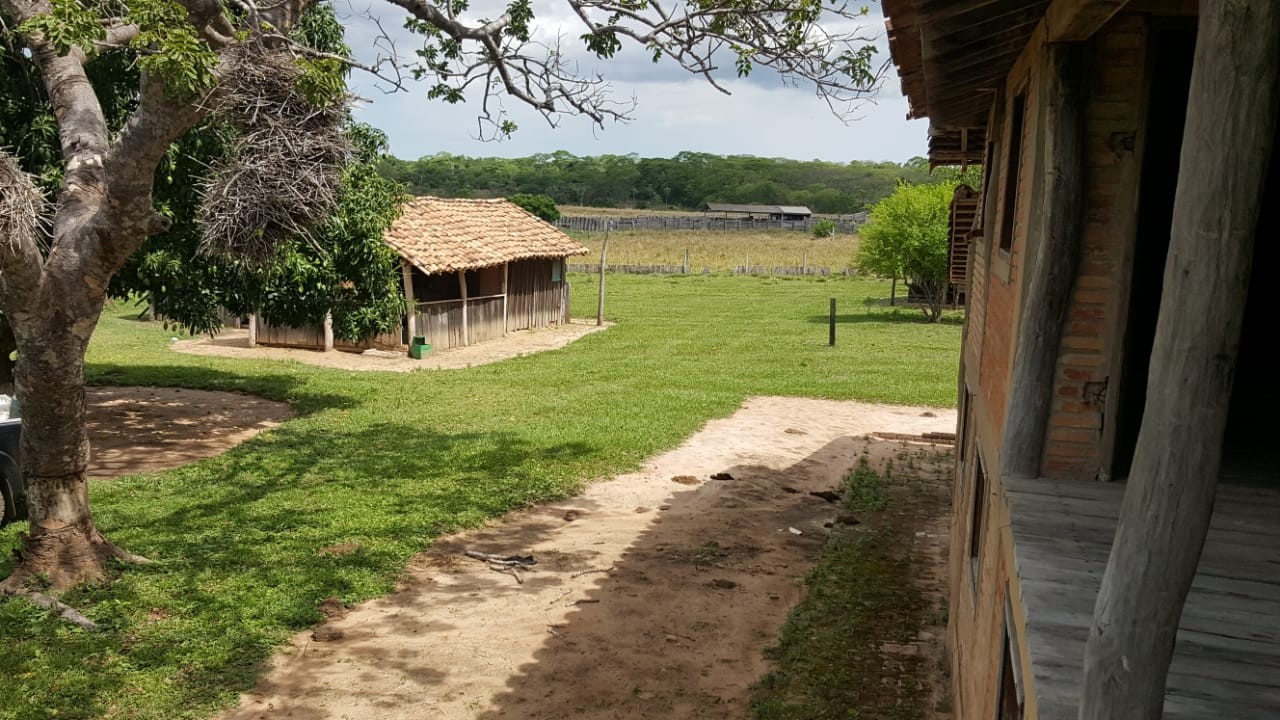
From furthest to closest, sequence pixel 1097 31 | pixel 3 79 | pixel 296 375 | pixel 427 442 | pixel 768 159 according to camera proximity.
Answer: pixel 768 159 → pixel 296 375 → pixel 427 442 → pixel 3 79 → pixel 1097 31

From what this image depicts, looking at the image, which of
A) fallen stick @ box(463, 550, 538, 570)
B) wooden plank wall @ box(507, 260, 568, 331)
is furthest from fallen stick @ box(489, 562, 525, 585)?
wooden plank wall @ box(507, 260, 568, 331)

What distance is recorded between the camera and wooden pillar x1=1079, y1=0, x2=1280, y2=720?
6.35ft

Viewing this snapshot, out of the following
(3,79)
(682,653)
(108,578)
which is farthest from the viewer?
(3,79)

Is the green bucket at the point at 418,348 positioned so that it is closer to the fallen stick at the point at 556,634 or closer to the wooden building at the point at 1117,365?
the fallen stick at the point at 556,634

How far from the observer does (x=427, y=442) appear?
14391mm

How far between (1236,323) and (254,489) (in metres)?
11.6

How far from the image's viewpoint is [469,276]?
26.9 m

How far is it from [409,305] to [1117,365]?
20.4 m

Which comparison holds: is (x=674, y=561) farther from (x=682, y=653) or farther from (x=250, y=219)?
(x=250, y=219)

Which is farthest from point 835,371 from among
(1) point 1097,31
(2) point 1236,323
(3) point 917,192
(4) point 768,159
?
(4) point 768,159

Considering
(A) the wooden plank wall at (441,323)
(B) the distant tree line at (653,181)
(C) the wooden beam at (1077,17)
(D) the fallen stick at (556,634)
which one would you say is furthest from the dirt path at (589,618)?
(B) the distant tree line at (653,181)

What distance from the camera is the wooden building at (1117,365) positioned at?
6.45 feet

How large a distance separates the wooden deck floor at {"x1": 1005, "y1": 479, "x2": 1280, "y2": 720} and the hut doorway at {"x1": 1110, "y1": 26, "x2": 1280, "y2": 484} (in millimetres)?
451

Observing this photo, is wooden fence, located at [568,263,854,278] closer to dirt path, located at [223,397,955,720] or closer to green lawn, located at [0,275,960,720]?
green lawn, located at [0,275,960,720]
